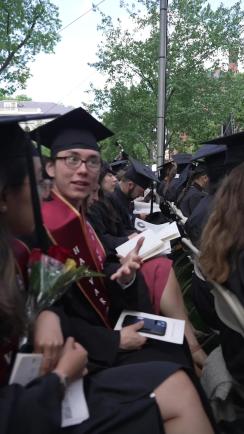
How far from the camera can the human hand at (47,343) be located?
150cm

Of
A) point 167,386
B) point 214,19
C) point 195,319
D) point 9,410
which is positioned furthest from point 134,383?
point 214,19

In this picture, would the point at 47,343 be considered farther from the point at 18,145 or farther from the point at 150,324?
the point at 150,324

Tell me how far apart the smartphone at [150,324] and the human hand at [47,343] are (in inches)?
27.3

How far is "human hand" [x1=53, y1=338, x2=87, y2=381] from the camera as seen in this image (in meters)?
1.49

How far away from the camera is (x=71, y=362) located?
4.99 ft

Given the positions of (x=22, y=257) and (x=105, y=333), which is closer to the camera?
(x=22, y=257)

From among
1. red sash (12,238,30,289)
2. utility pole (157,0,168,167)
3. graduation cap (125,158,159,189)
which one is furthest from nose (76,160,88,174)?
utility pole (157,0,168,167)

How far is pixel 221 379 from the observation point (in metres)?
1.99

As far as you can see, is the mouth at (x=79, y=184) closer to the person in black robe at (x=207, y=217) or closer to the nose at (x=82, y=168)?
the nose at (x=82, y=168)

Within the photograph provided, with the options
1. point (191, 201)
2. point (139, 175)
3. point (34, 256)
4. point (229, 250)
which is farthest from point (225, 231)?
point (191, 201)

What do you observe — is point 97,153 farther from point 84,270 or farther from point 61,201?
point 84,270

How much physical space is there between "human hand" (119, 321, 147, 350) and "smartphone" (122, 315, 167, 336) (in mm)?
59

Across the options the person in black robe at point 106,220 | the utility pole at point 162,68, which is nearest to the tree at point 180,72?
the utility pole at point 162,68

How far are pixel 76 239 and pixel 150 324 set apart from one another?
0.59 m
